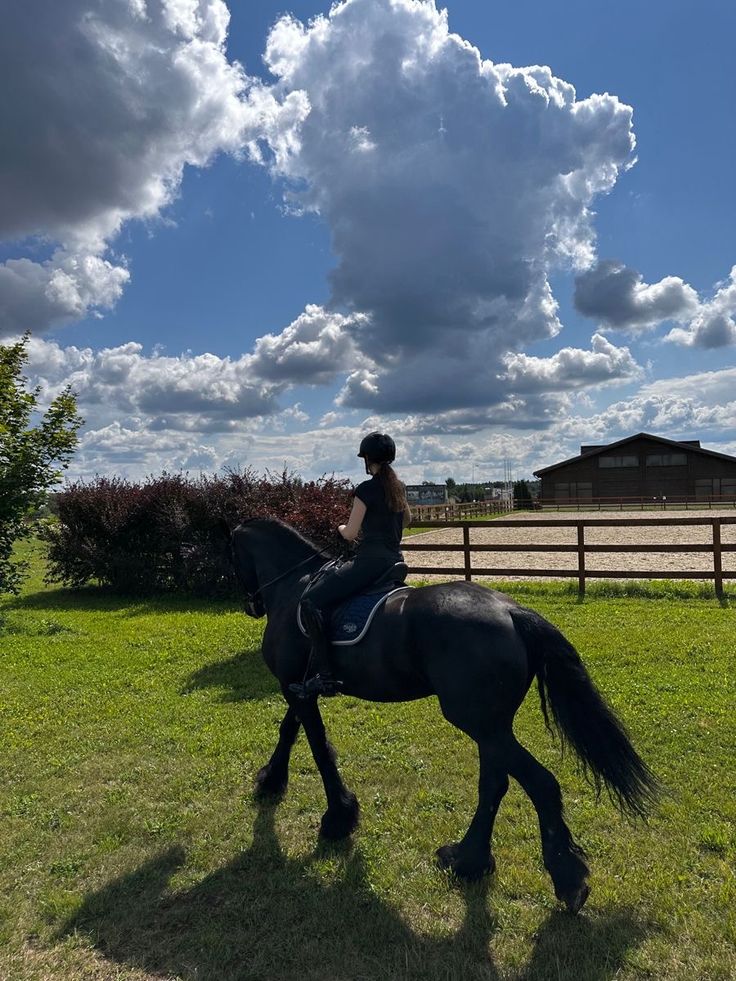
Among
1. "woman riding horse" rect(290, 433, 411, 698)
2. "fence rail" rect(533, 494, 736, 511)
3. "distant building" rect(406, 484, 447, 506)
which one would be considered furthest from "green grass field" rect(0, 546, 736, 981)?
"distant building" rect(406, 484, 447, 506)

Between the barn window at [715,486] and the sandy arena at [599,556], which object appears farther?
the barn window at [715,486]

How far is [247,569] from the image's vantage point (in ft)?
16.2

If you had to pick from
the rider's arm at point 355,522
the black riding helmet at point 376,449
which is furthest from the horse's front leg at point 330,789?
the black riding helmet at point 376,449

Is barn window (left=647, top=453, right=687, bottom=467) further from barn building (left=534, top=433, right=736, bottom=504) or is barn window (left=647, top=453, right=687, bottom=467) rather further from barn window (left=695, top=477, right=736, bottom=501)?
barn window (left=695, top=477, right=736, bottom=501)

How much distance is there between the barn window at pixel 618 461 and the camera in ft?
168

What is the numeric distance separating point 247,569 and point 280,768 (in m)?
1.56

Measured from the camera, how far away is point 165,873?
3.60m

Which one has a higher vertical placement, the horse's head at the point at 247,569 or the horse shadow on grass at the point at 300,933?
the horse's head at the point at 247,569

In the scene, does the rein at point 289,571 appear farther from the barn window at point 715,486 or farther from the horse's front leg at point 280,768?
the barn window at point 715,486

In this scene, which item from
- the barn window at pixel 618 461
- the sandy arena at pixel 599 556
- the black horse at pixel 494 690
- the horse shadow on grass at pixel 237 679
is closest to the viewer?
the black horse at pixel 494 690

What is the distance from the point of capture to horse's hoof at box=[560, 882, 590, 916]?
300 cm

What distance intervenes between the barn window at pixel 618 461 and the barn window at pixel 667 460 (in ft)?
Result: 3.65

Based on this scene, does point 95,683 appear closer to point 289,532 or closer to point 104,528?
point 289,532

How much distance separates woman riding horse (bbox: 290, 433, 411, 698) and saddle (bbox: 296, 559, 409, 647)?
0.04 metres
